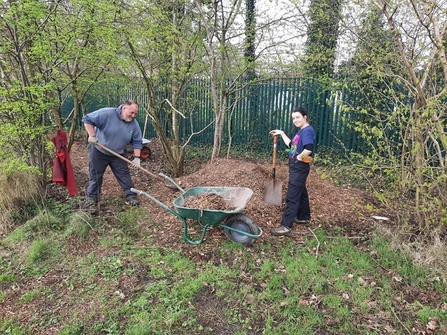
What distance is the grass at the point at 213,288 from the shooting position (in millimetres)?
2625

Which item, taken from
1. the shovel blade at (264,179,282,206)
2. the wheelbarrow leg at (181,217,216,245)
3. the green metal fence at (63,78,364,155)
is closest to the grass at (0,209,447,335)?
the wheelbarrow leg at (181,217,216,245)

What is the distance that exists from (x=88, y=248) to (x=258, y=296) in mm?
2185

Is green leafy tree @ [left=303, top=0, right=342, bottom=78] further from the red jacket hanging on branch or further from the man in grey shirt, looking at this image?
the red jacket hanging on branch

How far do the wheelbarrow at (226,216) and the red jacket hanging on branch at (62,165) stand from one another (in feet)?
4.98

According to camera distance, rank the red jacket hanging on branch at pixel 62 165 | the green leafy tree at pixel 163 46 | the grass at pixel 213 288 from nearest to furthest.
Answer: the grass at pixel 213 288 < the red jacket hanging on branch at pixel 62 165 < the green leafy tree at pixel 163 46

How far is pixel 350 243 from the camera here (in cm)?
393

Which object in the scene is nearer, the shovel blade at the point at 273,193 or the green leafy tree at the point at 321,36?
the shovel blade at the point at 273,193

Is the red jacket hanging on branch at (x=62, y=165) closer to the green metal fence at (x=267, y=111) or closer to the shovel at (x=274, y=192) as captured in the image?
the green metal fence at (x=267, y=111)

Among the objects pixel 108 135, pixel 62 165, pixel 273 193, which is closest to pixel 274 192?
pixel 273 193

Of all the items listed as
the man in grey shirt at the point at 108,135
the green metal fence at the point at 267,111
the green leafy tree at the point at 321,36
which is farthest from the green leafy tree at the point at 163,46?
the green leafy tree at the point at 321,36

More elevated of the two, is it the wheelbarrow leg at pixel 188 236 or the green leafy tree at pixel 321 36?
the green leafy tree at pixel 321 36

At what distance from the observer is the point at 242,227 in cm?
378

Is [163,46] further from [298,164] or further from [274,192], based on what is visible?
[298,164]

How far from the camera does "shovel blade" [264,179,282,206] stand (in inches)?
194
